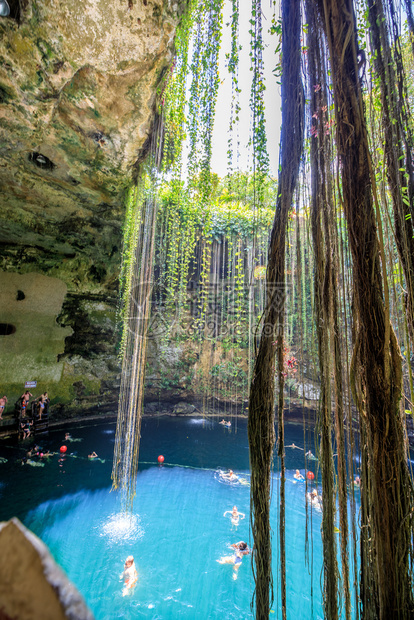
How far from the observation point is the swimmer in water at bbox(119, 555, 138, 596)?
2.71 m

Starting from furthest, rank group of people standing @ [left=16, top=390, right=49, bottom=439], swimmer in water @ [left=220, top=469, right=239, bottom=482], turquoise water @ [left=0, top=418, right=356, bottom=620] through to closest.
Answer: group of people standing @ [left=16, top=390, right=49, bottom=439] → swimmer in water @ [left=220, top=469, right=239, bottom=482] → turquoise water @ [left=0, top=418, right=356, bottom=620]

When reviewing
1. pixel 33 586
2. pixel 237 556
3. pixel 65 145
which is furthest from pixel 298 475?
pixel 65 145

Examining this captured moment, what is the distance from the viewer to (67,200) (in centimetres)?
422

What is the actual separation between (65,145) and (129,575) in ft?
15.7

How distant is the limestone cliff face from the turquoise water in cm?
275

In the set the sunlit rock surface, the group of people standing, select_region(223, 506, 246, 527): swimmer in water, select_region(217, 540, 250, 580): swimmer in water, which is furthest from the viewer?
the group of people standing

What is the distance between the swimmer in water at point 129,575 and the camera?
8.89 ft

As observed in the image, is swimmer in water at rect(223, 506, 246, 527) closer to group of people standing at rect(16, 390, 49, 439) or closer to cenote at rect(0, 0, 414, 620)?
cenote at rect(0, 0, 414, 620)

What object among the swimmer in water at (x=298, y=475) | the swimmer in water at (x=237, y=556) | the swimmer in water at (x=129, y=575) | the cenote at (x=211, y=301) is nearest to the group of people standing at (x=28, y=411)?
the cenote at (x=211, y=301)

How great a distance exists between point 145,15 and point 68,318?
6250 mm

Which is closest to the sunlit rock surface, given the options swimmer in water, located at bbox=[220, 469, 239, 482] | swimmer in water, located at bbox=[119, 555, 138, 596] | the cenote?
Answer: the cenote

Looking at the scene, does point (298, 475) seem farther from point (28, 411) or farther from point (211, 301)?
point (28, 411)

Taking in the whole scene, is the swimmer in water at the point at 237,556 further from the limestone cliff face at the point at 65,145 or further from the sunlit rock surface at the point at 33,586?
the limestone cliff face at the point at 65,145

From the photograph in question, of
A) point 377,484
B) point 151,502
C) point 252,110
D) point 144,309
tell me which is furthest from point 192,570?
point 252,110
